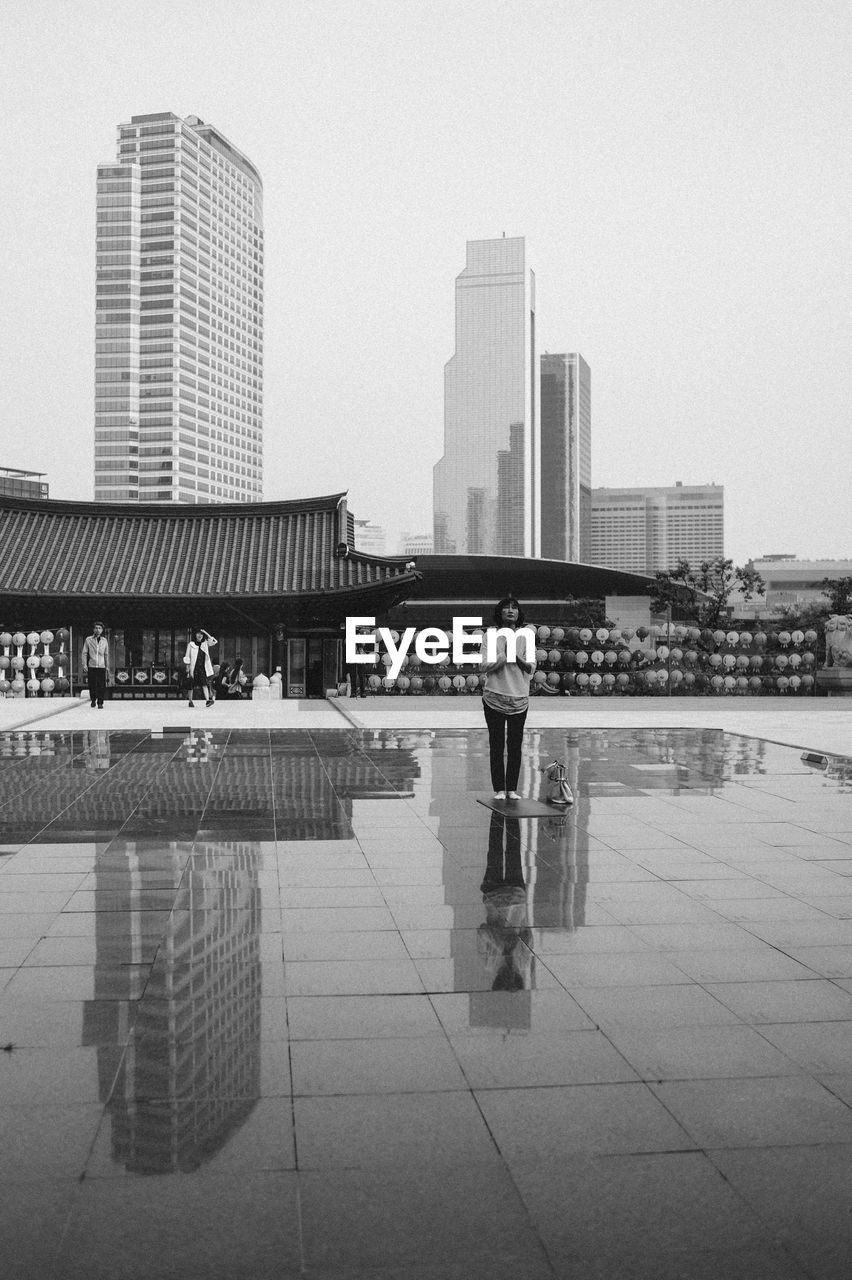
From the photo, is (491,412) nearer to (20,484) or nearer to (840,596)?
(20,484)

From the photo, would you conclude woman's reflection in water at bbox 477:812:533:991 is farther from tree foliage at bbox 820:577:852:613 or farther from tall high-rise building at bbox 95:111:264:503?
tall high-rise building at bbox 95:111:264:503

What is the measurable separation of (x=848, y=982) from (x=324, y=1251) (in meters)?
2.89

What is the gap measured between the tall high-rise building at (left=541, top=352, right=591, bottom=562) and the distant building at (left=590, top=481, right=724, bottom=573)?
12.4 ft

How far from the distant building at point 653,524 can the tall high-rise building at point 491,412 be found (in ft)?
67.3

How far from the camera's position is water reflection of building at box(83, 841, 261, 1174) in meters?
3.12

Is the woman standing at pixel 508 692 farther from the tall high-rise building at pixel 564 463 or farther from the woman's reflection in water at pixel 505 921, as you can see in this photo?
the tall high-rise building at pixel 564 463

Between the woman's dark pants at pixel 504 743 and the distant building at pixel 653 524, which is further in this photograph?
the distant building at pixel 653 524

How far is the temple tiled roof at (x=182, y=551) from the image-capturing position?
98.4ft

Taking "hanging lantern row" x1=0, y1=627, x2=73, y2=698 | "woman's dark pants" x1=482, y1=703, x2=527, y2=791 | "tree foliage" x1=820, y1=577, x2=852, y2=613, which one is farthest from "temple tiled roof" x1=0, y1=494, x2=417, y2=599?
"woman's dark pants" x1=482, y1=703, x2=527, y2=791

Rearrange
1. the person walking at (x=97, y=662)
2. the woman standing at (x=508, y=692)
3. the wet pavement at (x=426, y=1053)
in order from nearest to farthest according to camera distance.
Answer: the wet pavement at (x=426, y=1053)
the woman standing at (x=508, y=692)
the person walking at (x=97, y=662)

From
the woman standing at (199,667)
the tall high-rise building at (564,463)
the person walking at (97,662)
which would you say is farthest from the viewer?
the tall high-rise building at (564,463)

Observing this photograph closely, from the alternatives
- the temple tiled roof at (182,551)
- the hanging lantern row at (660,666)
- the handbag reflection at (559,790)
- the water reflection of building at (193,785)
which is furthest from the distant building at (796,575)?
the handbag reflection at (559,790)

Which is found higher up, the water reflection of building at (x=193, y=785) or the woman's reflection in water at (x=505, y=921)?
the water reflection of building at (x=193, y=785)

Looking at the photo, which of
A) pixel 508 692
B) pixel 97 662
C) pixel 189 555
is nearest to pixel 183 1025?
pixel 508 692
